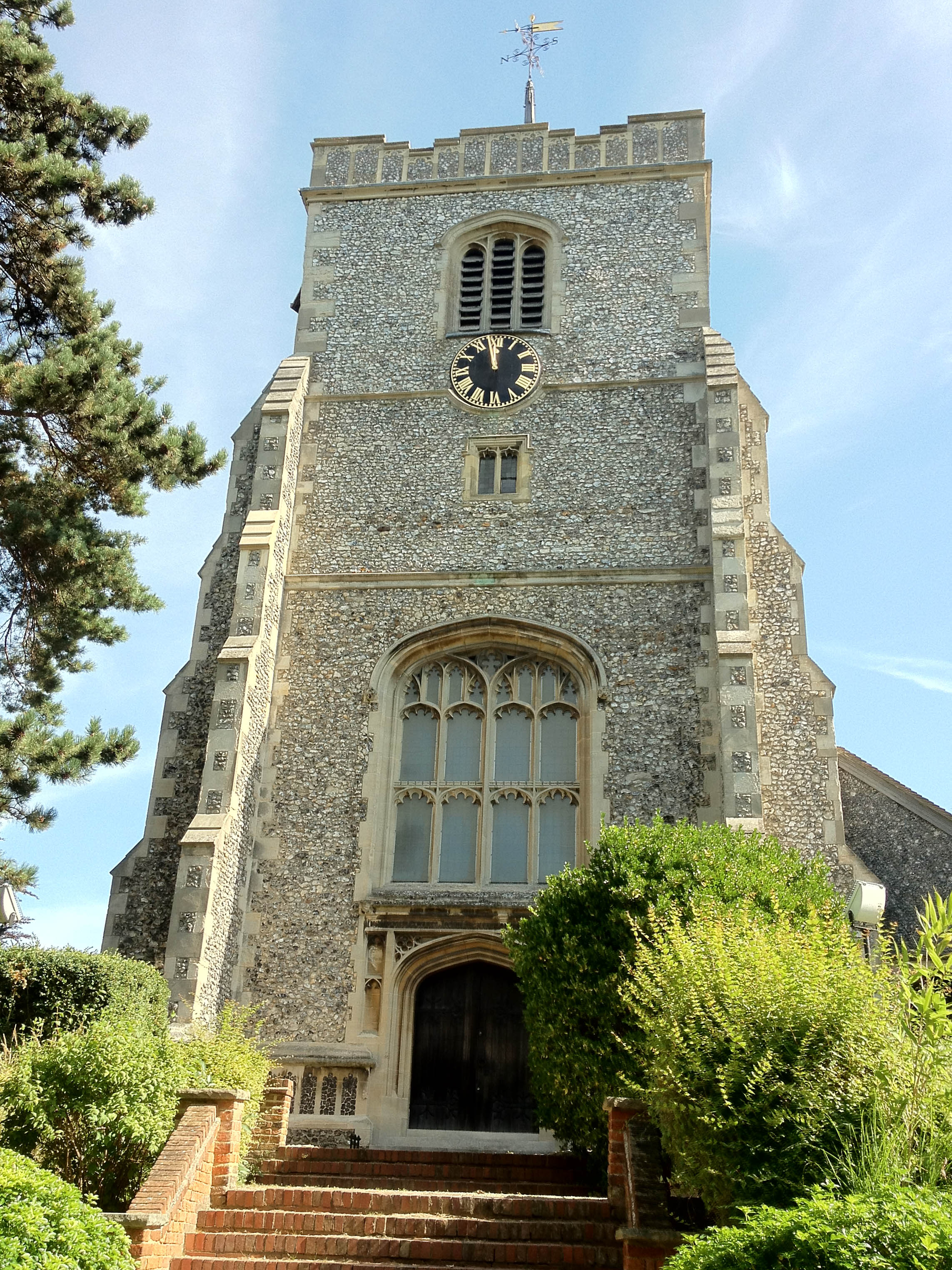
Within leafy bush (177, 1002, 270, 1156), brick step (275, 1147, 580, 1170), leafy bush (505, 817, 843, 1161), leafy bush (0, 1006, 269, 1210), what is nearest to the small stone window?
leafy bush (505, 817, 843, 1161)

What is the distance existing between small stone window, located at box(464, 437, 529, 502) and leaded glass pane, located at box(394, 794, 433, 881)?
4235mm

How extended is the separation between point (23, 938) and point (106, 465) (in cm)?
490

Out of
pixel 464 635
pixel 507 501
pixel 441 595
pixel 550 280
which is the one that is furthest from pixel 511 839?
pixel 550 280

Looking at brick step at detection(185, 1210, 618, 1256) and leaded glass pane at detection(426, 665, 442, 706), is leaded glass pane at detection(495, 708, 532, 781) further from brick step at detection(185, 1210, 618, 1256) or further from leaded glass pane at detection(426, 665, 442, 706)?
brick step at detection(185, 1210, 618, 1256)

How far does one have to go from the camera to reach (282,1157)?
10.6 meters

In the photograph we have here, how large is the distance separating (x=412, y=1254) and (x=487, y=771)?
7625 millimetres

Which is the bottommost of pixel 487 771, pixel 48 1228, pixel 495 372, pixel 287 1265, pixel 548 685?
pixel 287 1265

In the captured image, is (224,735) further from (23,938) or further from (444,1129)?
(444,1129)

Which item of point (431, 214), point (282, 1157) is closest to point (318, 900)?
point (282, 1157)

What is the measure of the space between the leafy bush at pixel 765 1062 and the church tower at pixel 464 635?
19.9 feet

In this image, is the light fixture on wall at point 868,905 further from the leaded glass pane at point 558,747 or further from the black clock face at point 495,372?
the black clock face at point 495,372

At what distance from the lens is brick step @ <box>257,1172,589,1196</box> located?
9.99m

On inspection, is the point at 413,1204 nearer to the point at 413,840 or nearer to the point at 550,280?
the point at 413,840

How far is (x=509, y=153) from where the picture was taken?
19531 mm
